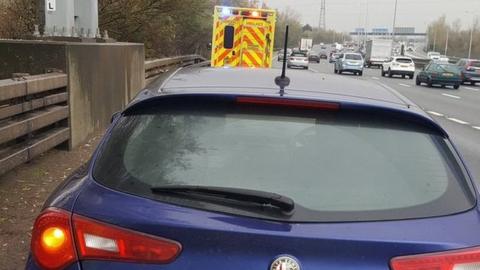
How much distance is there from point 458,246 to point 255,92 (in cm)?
101

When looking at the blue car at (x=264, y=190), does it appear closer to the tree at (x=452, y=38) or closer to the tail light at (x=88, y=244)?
the tail light at (x=88, y=244)

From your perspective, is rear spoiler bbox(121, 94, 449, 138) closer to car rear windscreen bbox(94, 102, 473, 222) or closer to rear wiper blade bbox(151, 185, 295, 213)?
car rear windscreen bbox(94, 102, 473, 222)

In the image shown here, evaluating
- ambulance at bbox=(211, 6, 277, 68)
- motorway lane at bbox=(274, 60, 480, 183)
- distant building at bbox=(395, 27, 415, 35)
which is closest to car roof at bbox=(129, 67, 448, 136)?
motorway lane at bbox=(274, 60, 480, 183)

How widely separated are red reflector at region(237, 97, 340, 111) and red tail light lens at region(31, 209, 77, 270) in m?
0.84

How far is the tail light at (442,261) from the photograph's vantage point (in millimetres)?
2033

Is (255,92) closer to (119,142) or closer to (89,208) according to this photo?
(119,142)

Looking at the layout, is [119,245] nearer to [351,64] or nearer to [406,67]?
[351,64]

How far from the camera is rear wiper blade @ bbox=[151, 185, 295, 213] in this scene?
2178mm

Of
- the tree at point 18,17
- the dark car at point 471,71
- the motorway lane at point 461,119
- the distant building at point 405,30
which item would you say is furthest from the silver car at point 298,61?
the distant building at point 405,30

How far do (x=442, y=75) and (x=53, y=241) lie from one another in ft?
104

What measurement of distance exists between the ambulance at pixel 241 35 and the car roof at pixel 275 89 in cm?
1493

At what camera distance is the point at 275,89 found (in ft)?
9.02

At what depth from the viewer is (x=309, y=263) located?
2006mm

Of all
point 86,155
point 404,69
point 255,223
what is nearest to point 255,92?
point 255,223
